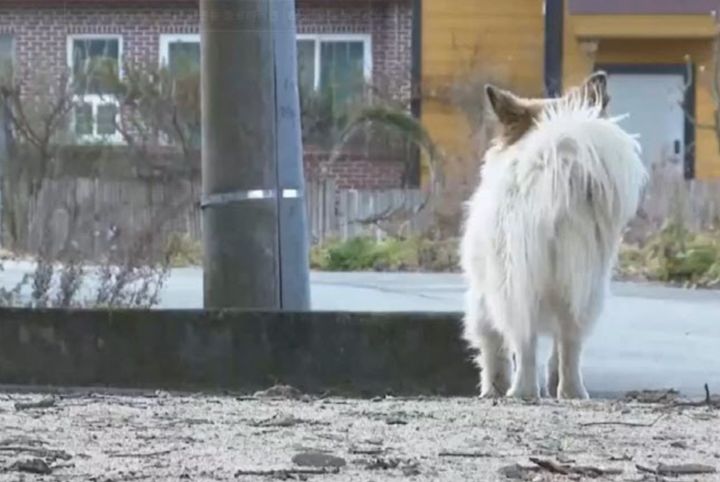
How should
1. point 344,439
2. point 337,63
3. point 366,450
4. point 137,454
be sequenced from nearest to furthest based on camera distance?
point 137,454 < point 366,450 < point 344,439 < point 337,63

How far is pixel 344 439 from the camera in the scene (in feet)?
19.0

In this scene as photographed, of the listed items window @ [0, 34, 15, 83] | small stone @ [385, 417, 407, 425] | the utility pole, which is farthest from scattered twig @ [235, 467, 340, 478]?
window @ [0, 34, 15, 83]

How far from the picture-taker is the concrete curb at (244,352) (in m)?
9.01

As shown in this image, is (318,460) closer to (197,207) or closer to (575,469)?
(575,469)

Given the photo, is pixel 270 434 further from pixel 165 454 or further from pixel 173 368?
pixel 173 368

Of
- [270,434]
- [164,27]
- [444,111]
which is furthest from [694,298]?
[164,27]

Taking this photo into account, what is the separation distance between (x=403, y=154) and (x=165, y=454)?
78.4 feet

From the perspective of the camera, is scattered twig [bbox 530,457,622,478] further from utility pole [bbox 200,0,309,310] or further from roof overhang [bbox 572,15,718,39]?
roof overhang [bbox 572,15,718,39]

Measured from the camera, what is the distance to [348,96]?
2925 centimetres

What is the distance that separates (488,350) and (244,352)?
1383mm

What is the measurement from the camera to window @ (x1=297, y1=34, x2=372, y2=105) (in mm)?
29266

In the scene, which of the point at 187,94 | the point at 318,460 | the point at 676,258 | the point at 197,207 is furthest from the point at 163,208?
the point at 318,460

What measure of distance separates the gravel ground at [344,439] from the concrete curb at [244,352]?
Result: 5.03 ft

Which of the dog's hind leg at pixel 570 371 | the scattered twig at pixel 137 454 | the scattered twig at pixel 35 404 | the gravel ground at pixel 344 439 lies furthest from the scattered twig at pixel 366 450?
the dog's hind leg at pixel 570 371
